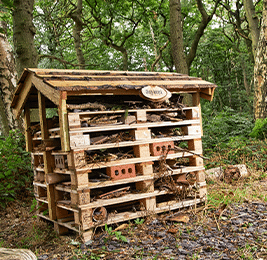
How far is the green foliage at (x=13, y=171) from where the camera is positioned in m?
7.14

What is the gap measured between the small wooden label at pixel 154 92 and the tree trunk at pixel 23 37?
4.44 m

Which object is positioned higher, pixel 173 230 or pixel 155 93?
pixel 155 93

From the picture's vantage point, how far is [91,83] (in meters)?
4.46

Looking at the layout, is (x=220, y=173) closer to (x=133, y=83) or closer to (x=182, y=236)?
(x=182, y=236)

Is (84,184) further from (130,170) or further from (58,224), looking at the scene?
(58,224)

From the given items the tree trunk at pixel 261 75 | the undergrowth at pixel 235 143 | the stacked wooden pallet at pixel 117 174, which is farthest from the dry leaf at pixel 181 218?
the tree trunk at pixel 261 75

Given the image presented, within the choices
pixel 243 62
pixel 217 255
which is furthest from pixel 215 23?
pixel 217 255

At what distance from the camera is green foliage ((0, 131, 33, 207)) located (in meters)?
7.14

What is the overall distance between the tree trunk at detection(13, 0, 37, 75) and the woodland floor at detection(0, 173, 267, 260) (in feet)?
14.1

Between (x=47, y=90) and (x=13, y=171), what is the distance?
3.77 meters

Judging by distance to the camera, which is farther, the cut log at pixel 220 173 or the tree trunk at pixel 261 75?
the tree trunk at pixel 261 75

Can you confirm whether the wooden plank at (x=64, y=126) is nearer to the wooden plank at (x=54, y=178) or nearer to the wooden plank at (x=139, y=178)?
the wooden plank at (x=139, y=178)

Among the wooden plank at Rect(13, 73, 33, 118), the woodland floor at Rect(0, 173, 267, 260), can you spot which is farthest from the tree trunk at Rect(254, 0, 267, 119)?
the wooden plank at Rect(13, 73, 33, 118)

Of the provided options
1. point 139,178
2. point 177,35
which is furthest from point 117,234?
point 177,35
